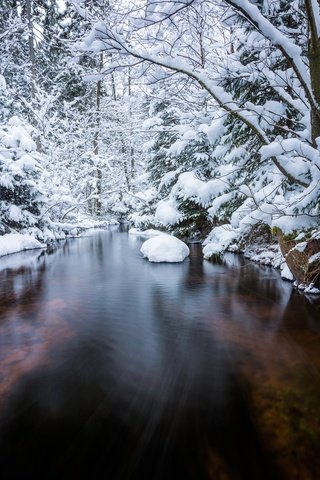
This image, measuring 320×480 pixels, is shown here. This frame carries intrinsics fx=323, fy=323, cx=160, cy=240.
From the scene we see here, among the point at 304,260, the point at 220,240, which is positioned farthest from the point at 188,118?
the point at 304,260

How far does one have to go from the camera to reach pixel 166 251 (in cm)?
989

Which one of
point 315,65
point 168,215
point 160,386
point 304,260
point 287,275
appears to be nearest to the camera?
point 160,386

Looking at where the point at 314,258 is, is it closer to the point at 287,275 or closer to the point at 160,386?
the point at 287,275

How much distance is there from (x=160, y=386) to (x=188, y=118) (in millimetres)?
7733

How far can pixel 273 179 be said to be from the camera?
7.00m

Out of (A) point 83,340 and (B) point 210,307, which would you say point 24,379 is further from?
(B) point 210,307

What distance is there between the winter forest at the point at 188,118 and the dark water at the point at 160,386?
1764 mm

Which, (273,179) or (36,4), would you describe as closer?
(273,179)

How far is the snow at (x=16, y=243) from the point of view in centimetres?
1137

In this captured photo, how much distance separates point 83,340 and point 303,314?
3.20 meters

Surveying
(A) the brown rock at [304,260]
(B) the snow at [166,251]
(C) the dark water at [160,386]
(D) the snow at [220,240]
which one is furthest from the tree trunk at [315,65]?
(B) the snow at [166,251]

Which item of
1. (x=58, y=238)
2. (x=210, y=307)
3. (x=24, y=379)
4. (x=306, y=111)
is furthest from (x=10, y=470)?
(x=58, y=238)

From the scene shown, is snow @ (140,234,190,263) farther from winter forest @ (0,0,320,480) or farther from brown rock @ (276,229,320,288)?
brown rock @ (276,229,320,288)

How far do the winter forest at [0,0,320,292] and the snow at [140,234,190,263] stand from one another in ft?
2.55
